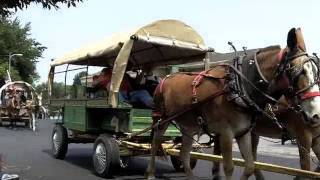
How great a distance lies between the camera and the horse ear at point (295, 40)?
577cm

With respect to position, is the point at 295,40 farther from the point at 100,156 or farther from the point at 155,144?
the point at 100,156

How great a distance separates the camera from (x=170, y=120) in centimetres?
822

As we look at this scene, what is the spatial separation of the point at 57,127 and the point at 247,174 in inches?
288

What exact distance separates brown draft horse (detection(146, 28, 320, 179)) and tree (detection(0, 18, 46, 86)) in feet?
197

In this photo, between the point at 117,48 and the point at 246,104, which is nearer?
the point at 246,104

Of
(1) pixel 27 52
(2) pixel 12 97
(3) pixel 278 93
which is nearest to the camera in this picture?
(3) pixel 278 93

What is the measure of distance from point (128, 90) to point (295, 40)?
553 centimetres

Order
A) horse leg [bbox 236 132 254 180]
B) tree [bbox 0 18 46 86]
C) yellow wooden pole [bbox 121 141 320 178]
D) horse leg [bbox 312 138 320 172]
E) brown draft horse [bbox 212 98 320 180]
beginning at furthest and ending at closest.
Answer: tree [bbox 0 18 46 86], horse leg [bbox 312 138 320 172], brown draft horse [bbox 212 98 320 180], horse leg [bbox 236 132 254 180], yellow wooden pole [bbox 121 141 320 178]

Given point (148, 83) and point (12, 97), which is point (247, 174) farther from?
point (12, 97)

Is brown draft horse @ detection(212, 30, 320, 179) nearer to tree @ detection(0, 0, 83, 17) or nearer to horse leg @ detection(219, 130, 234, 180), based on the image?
horse leg @ detection(219, 130, 234, 180)

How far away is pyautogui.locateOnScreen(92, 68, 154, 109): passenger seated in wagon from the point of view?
10703 millimetres

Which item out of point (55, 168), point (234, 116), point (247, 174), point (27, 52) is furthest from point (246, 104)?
point (27, 52)

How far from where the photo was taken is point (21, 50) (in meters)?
70.2

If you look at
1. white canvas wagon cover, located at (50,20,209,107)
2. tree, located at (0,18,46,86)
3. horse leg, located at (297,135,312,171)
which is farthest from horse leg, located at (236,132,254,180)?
tree, located at (0,18,46,86)
